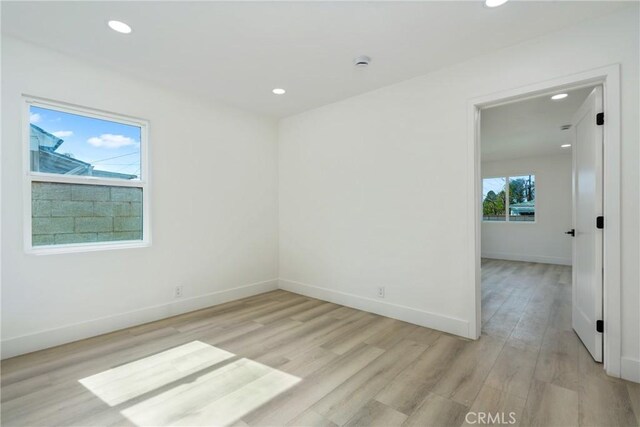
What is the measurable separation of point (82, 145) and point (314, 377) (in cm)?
318

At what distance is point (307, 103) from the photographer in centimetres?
406

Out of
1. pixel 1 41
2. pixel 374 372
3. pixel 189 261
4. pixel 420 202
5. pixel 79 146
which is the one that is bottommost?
pixel 374 372

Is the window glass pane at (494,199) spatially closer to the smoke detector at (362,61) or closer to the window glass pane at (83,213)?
the smoke detector at (362,61)

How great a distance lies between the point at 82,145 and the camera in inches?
117

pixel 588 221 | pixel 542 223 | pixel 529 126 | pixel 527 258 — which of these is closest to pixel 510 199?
pixel 542 223

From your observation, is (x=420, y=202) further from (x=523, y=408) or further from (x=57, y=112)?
(x=57, y=112)

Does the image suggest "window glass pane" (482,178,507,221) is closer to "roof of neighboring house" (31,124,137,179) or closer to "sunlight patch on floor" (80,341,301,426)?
"sunlight patch on floor" (80,341,301,426)

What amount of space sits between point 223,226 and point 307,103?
2.08m

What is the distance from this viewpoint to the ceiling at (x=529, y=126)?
12.9 feet

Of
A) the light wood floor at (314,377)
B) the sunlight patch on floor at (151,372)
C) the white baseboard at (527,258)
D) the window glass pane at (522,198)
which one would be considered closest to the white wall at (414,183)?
the light wood floor at (314,377)

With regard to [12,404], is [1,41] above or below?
above

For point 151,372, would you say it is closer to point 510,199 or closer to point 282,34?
point 282,34

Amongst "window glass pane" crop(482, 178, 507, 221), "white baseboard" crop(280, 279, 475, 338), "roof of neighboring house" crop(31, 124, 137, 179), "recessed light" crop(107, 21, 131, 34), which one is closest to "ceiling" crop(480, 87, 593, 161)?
"window glass pane" crop(482, 178, 507, 221)

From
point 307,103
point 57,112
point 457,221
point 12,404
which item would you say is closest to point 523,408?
point 457,221
